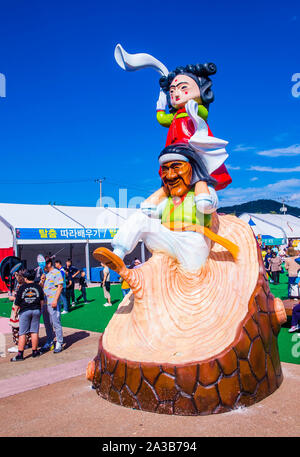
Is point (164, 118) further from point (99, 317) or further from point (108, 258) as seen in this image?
point (99, 317)

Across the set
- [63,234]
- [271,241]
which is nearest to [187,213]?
[63,234]

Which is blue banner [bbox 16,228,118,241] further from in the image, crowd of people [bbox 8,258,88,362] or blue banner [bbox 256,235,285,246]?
blue banner [bbox 256,235,285,246]

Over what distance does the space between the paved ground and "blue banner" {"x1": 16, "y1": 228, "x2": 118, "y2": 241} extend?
9.44 metres

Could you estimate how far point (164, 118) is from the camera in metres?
5.08

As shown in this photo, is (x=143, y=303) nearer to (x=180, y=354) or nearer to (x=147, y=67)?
(x=180, y=354)

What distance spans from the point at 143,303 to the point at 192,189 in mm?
1379

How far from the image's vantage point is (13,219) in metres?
14.2

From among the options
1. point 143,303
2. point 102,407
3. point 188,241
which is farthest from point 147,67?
point 102,407

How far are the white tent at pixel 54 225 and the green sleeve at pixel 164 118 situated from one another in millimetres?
9549

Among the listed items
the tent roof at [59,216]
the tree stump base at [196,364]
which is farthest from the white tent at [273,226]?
the tree stump base at [196,364]

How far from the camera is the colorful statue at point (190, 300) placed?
136 inches

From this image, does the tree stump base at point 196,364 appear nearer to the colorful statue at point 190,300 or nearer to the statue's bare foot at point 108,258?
the colorful statue at point 190,300

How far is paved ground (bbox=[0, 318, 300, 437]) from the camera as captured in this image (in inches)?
125

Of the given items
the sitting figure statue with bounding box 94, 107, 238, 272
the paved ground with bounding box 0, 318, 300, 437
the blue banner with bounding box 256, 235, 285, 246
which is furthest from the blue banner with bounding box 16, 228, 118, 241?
the blue banner with bounding box 256, 235, 285, 246
